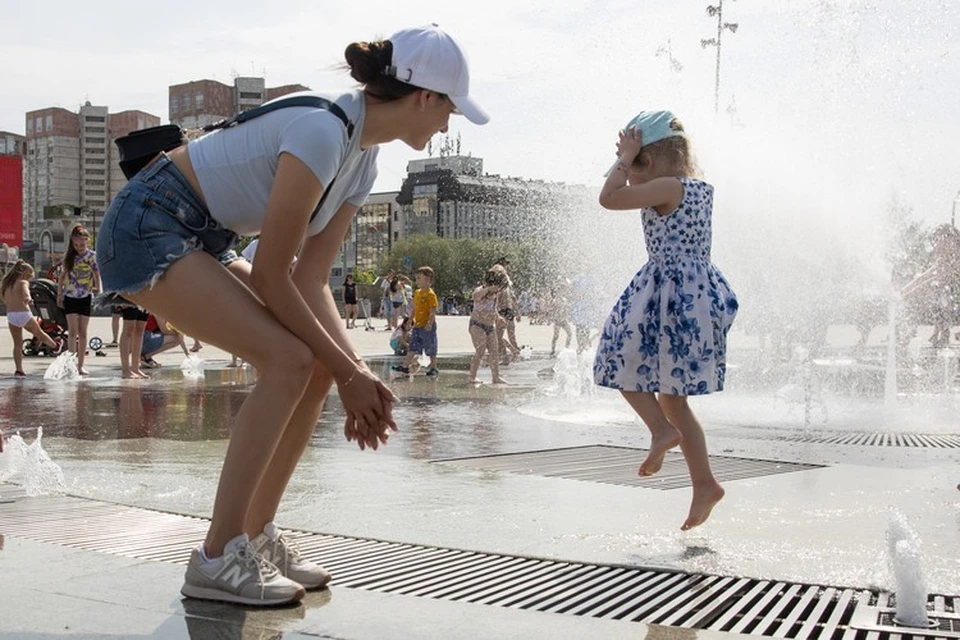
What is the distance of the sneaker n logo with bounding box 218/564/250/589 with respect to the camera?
10.6 feet

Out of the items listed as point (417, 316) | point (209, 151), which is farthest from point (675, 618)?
point (417, 316)

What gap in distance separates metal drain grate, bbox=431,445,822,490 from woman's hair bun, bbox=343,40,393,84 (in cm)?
294

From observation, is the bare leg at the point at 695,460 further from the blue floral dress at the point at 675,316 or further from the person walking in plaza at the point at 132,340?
the person walking in plaza at the point at 132,340

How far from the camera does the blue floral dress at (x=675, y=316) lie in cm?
451

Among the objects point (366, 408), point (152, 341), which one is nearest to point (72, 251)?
point (152, 341)

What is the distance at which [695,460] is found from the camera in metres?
4.39

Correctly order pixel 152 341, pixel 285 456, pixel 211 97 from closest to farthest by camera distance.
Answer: pixel 285 456 → pixel 152 341 → pixel 211 97

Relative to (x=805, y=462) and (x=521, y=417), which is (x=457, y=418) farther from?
(x=805, y=462)

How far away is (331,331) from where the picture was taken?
371cm

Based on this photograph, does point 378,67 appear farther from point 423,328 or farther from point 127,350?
point 423,328

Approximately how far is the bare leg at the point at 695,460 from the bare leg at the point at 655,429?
1.1 inches

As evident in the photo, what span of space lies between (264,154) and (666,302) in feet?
6.10

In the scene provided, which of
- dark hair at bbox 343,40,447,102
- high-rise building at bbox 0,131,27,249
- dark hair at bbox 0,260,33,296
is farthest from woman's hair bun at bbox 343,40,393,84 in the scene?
high-rise building at bbox 0,131,27,249

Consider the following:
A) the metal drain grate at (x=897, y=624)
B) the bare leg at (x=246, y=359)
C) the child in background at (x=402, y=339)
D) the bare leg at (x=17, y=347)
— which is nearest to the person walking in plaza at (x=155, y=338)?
the bare leg at (x=17, y=347)
